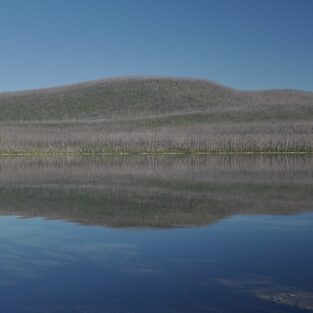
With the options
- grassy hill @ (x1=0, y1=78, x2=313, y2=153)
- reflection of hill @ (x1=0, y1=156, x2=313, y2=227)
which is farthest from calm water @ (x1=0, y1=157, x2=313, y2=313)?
grassy hill @ (x1=0, y1=78, x2=313, y2=153)

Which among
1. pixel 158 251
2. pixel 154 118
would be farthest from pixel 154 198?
pixel 154 118

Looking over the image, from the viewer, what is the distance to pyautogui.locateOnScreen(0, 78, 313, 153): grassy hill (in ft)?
301

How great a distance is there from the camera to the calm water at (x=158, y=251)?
10.3 meters

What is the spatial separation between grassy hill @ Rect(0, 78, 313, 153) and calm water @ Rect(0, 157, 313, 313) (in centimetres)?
6586

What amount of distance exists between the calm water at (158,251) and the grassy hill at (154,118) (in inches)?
2593

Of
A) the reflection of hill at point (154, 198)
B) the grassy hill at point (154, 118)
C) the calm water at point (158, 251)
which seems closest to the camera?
the calm water at point (158, 251)

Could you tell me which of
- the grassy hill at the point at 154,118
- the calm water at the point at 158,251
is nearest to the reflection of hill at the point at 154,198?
the calm water at the point at 158,251

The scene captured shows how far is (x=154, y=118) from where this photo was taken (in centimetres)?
13038

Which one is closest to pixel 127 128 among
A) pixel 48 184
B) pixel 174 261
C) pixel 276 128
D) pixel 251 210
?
pixel 276 128

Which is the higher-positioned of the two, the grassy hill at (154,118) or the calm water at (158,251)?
the grassy hill at (154,118)

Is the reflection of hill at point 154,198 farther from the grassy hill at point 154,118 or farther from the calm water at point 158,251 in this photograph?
the grassy hill at point 154,118

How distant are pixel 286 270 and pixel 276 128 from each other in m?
98.9

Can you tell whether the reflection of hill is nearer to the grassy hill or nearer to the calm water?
the calm water

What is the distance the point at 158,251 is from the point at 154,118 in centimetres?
11678
